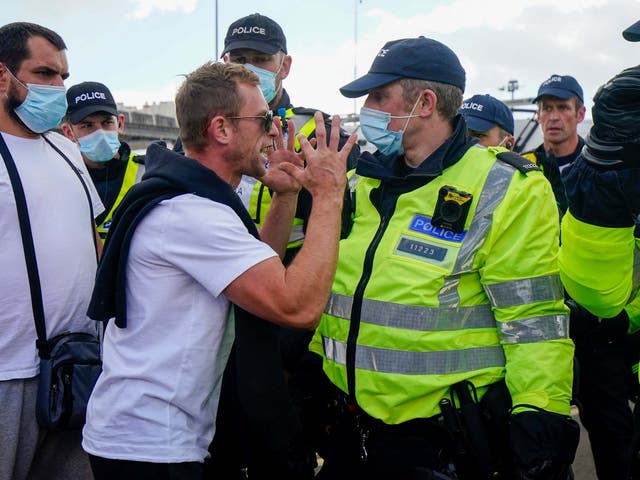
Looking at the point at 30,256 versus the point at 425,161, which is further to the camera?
the point at 30,256

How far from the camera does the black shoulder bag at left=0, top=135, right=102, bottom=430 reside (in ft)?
8.38

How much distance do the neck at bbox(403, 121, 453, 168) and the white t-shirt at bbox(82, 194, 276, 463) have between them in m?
0.82

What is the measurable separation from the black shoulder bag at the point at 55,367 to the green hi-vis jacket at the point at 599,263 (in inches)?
71.5

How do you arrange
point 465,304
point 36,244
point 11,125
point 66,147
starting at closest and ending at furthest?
point 465,304, point 36,244, point 11,125, point 66,147

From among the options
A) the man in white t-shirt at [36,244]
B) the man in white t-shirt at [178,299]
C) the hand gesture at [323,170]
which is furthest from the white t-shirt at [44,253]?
the hand gesture at [323,170]

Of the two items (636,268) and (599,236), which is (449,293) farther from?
(636,268)

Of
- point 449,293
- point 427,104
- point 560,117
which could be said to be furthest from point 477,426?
A: point 560,117

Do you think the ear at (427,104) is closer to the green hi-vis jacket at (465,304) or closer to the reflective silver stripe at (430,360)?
the green hi-vis jacket at (465,304)

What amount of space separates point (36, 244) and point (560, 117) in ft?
11.4

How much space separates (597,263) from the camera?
2072 mm

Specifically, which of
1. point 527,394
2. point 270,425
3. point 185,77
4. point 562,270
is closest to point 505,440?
point 527,394

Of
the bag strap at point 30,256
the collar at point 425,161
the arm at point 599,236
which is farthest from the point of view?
the bag strap at point 30,256

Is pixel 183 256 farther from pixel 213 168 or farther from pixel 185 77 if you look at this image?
pixel 185 77

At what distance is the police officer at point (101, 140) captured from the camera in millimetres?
4328
